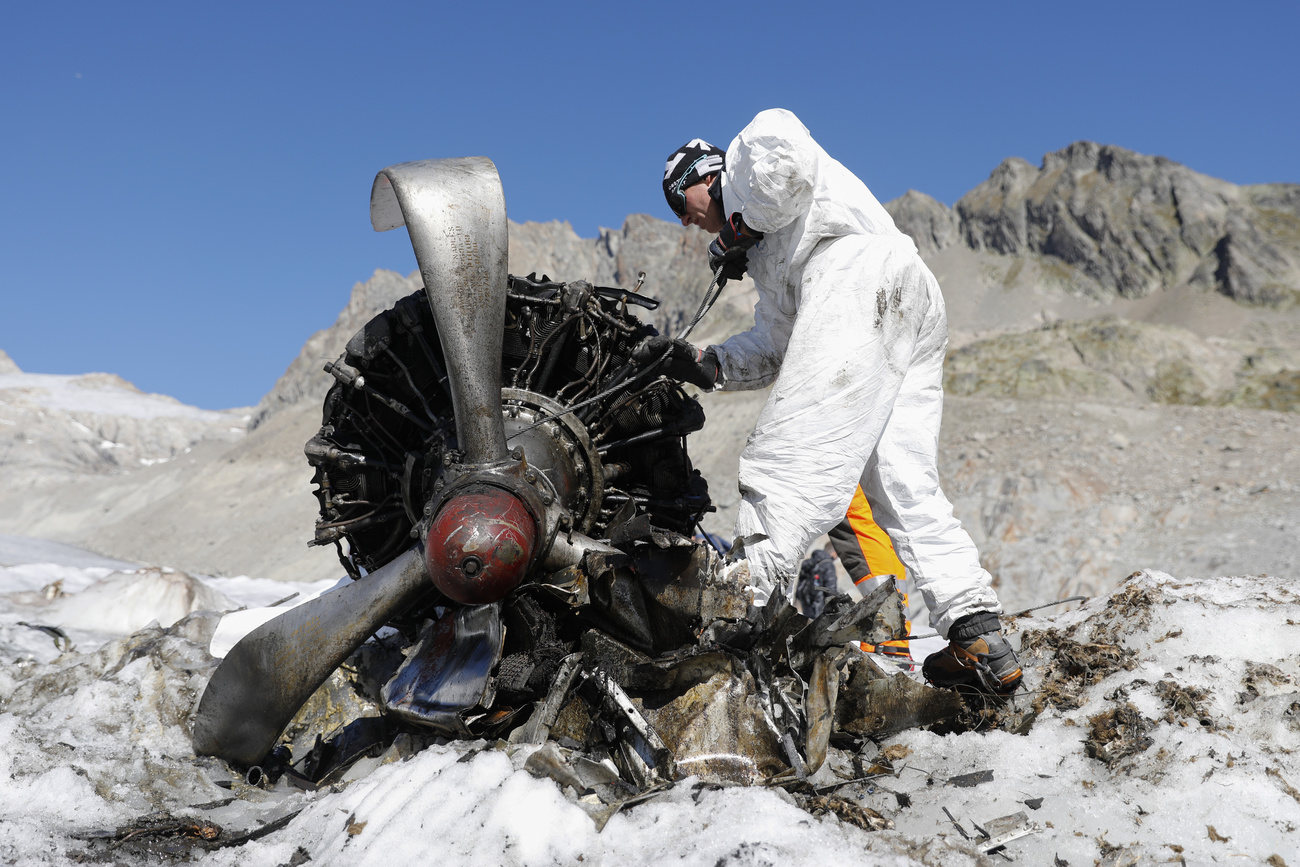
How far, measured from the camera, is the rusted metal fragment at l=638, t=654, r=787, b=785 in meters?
3.23

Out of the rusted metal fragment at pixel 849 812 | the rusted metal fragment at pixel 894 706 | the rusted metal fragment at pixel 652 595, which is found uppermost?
the rusted metal fragment at pixel 652 595

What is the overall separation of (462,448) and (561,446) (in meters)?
0.58

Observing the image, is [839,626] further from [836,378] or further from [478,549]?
[478,549]

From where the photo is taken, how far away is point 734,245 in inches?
166

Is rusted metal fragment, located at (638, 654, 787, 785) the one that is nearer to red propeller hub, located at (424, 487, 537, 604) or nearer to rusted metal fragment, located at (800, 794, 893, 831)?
rusted metal fragment, located at (800, 794, 893, 831)

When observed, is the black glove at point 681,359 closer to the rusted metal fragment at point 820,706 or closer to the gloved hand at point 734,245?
the gloved hand at point 734,245

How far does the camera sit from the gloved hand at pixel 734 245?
4.17 m

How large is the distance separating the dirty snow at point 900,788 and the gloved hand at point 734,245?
2387 mm

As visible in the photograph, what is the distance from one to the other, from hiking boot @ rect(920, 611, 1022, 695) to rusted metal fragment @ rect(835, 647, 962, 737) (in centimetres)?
26

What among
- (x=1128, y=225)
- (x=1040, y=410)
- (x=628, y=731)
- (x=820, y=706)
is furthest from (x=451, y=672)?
(x=1128, y=225)

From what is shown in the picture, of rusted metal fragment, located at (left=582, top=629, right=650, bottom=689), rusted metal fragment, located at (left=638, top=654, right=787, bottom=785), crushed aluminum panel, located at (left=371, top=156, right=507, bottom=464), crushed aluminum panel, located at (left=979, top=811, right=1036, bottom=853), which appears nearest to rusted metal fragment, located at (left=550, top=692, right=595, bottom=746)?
rusted metal fragment, located at (left=582, top=629, right=650, bottom=689)

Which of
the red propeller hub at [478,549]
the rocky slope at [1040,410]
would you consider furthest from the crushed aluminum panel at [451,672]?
the rocky slope at [1040,410]

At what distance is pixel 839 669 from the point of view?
12.5ft

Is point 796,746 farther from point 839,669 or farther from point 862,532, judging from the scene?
point 862,532
